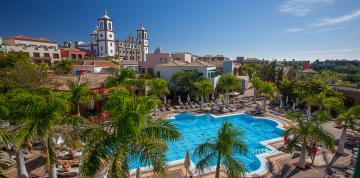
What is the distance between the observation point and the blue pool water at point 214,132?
14755 mm

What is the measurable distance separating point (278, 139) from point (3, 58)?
126 feet

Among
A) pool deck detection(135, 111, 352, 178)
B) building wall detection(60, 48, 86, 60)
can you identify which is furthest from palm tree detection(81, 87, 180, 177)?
building wall detection(60, 48, 86, 60)

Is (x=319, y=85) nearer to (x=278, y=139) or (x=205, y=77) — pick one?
(x=278, y=139)

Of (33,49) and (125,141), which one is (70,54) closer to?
(33,49)

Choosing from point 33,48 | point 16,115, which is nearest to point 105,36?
point 33,48

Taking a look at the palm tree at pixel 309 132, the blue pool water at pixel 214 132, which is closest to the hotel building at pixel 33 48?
the blue pool water at pixel 214 132

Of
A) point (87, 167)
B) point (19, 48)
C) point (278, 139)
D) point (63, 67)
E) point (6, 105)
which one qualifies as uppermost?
point (19, 48)

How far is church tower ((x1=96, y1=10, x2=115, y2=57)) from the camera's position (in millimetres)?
77938

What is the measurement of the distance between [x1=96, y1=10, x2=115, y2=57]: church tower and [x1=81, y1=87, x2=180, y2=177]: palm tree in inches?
3056

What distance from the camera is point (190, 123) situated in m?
23.0

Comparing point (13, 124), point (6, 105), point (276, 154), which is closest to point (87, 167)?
point (6, 105)

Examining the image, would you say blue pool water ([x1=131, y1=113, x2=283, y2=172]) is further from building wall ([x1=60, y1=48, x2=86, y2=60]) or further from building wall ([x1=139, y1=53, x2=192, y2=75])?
building wall ([x1=60, y1=48, x2=86, y2=60])

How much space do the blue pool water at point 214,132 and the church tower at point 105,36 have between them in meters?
65.4

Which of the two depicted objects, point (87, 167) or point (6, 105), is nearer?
point (87, 167)
